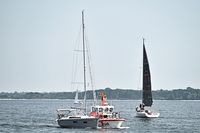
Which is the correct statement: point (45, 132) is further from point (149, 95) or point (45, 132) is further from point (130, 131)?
point (149, 95)

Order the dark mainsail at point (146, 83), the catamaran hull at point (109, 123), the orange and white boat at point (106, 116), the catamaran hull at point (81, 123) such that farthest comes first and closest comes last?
the dark mainsail at point (146, 83), the orange and white boat at point (106, 116), the catamaran hull at point (109, 123), the catamaran hull at point (81, 123)

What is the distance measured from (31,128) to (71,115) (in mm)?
6606

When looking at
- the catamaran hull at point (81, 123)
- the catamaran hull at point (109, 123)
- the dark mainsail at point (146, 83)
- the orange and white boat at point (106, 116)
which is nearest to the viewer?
the catamaran hull at point (81, 123)

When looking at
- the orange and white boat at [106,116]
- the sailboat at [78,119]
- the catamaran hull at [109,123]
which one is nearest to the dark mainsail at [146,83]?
the orange and white boat at [106,116]

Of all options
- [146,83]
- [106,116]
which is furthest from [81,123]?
[146,83]

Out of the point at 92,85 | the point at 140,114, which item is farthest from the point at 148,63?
the point at 92,85

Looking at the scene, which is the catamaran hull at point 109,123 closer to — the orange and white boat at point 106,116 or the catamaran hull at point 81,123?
the orange and white boat at point 106,116

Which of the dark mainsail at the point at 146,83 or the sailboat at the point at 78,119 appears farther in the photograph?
the dark mainsail at the point at 146,83

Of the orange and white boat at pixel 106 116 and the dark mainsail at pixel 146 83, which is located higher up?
the dark mainsail at pixel 146 83

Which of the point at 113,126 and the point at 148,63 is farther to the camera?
the point at 148,63

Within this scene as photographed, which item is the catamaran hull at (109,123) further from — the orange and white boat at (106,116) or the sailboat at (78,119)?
the sailboat at (78,119)

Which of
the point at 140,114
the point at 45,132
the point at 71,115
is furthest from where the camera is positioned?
the point at 140,114

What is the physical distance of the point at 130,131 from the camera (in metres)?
89.7

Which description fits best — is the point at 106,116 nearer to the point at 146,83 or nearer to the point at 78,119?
the point at 78,119
